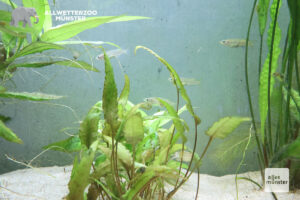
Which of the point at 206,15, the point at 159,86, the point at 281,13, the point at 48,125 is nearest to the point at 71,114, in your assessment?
the point at 48,125

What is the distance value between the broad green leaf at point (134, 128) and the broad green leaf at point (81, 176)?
161mm

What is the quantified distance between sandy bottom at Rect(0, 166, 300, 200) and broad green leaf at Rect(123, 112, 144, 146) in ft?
1.87

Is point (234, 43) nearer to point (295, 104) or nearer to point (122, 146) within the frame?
point (295, 104)

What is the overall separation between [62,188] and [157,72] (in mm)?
1074

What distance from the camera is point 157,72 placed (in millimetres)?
2031

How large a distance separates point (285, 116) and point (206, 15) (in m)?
0.95

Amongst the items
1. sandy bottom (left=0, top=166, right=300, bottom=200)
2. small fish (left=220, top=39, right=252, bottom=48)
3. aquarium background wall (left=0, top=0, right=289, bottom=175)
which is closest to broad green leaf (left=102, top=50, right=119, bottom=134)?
sandy bottom (left=0, top=166, right=300, bottom=200)

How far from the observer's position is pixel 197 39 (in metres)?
2.05

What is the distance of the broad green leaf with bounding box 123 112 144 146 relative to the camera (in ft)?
3.04

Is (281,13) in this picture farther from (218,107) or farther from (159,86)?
(159,86)

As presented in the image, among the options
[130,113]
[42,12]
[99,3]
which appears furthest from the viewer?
[99,3]

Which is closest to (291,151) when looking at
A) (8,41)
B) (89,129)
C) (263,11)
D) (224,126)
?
(224,126)

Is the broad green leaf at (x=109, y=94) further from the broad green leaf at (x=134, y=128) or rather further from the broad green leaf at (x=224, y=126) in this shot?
the broad green leaf at (x=224, y=126)

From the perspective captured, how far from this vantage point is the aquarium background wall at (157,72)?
6.51 feet
